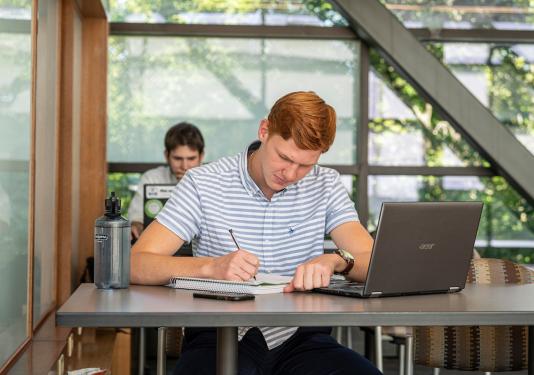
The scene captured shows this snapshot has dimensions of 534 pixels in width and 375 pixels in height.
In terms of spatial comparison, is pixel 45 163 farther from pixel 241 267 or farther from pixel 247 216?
pixel 241 267

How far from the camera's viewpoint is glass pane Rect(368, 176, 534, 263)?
7.39m

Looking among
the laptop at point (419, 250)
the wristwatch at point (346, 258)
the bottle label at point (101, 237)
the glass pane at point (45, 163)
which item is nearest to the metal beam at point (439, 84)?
the glass pane at point (45, 163)

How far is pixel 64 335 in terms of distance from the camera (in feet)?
15.9

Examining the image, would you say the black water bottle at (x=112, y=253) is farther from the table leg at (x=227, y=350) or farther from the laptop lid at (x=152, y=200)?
the laptop lid at (x=152, y=200)

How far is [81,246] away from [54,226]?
104cm

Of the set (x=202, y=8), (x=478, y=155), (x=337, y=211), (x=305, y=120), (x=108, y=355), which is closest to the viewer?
(x=305, y=120)

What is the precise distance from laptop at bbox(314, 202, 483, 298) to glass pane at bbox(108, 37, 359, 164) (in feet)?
15.8

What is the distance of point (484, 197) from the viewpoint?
7422 mm

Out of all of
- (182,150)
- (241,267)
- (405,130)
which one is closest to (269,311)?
(241,267)

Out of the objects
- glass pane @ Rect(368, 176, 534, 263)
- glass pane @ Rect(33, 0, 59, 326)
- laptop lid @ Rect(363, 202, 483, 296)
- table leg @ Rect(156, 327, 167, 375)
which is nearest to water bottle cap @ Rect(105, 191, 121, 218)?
laptop lid @ Rect(363, 202, 483, 296)

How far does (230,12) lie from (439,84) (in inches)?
63.1

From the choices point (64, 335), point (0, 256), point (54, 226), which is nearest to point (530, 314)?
point (0, 256)

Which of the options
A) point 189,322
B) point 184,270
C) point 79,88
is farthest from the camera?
point 79,88

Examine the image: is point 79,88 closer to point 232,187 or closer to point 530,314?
point 232,187
